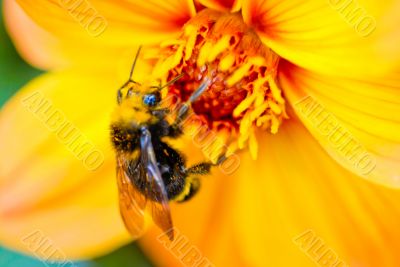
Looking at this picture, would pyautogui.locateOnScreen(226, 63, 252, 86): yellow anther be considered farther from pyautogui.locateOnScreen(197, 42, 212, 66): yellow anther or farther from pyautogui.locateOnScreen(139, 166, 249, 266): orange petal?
pyautogui.locateOnScreen(139, 166, 249, 266): orange petal

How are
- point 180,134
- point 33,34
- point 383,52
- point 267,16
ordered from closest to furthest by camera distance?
point 383,52, point 267,16, point 180,134, point 33,34

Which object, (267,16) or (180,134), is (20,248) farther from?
(267,16)

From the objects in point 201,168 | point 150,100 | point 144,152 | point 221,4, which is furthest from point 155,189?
point 221,4

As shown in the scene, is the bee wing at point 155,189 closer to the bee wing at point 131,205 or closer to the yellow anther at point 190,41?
the bee wing at point 131,205

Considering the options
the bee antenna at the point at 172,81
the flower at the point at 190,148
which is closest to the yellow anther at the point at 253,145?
the flower at the point at 190,148

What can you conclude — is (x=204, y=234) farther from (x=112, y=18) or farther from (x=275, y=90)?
(x=112, y=18)

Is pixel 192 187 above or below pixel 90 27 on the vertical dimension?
below

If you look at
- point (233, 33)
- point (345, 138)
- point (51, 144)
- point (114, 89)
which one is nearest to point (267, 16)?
point (233, 33)
